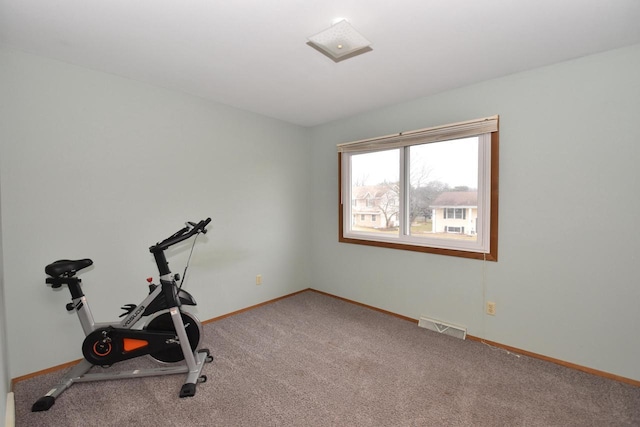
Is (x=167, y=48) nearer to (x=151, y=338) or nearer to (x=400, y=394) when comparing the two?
(x=151, y=338)

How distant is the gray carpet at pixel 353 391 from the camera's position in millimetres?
1725

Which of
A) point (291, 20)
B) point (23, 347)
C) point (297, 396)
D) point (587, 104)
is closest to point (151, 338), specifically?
point (23, 347)

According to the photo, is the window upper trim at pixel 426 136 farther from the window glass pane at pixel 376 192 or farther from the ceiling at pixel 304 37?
the ceiling at pixel 304 37

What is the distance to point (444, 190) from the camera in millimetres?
2930

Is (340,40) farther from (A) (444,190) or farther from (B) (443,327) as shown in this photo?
(B) (443,327)

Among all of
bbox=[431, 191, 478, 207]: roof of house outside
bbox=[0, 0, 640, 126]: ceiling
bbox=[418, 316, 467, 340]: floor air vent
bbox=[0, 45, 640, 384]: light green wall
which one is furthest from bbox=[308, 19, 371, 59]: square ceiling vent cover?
bbox=[418, 316, 467, 340]: floor air vent

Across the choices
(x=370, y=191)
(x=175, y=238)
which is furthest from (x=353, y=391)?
(x=370, y=191)

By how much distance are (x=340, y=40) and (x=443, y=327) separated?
2755 millimetres

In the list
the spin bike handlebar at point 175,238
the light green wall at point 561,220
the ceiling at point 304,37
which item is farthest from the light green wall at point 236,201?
the spin bike handlebar at point 175,238

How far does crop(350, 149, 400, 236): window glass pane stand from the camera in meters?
3.35

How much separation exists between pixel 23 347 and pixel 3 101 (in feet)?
5.79

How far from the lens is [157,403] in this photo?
73.0 inches

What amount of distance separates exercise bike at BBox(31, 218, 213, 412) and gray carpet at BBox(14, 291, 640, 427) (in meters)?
0.08

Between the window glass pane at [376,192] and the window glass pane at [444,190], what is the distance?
0.21 meters
